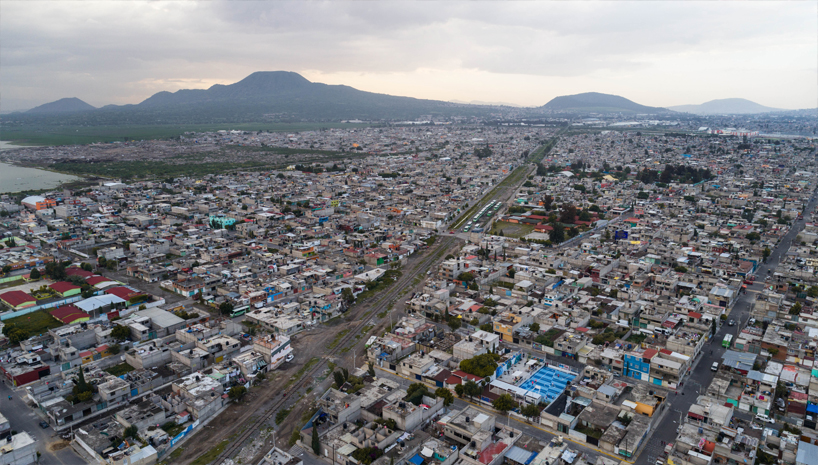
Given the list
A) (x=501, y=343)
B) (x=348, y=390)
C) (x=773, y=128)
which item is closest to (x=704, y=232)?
(x=501, y=343)

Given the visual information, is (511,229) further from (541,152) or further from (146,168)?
(146,168)

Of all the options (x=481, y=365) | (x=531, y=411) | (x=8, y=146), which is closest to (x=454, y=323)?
(x=481, y=365)

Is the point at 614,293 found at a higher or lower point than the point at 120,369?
higher

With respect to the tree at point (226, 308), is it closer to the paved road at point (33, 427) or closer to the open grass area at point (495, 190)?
the paved road at point (33, 427)

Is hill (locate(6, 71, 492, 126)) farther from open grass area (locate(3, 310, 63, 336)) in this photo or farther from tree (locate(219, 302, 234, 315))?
tree (locate(219, 302, 234, 315))

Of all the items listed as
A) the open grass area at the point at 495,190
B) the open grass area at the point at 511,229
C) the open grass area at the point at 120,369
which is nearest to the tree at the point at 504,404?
the open grass area at the point at 120,369

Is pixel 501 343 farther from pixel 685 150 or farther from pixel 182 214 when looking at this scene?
pixel 685 150

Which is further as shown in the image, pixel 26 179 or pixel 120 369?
pixel 26 179
